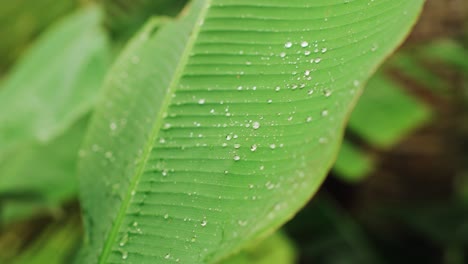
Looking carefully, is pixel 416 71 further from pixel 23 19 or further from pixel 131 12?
pixel 23 19

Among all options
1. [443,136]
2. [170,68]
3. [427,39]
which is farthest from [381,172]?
[170,68]

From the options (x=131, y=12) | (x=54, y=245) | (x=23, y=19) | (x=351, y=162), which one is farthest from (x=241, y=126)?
(x=23, y=19)

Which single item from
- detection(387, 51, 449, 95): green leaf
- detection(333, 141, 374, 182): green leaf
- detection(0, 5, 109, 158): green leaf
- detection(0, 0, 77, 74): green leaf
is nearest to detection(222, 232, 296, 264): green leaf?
detection(333, 141, 374, 182): green leaf

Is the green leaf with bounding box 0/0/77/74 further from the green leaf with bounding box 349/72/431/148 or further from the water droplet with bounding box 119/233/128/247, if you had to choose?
the water droplet with bounding box 119/233/128/247

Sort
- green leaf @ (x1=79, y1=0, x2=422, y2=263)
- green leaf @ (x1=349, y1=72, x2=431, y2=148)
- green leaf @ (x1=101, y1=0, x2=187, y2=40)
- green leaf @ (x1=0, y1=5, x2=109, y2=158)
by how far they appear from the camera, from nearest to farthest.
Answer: green leaf @ (x1=79, y1=0, x2=422, y2=263), green leaf @ (x1=0, y1=5, x2=109, y2=158), green leaf @ (x1=349, y1=72, x2=431, y2=148), green leaf @ (x1=101, y1=0, x2=187, y2=40)

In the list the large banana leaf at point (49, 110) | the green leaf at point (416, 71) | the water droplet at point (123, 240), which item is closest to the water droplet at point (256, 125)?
the water droplet at point (123, 240)

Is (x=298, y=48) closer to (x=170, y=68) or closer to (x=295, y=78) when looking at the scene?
(x=295, y=78)
